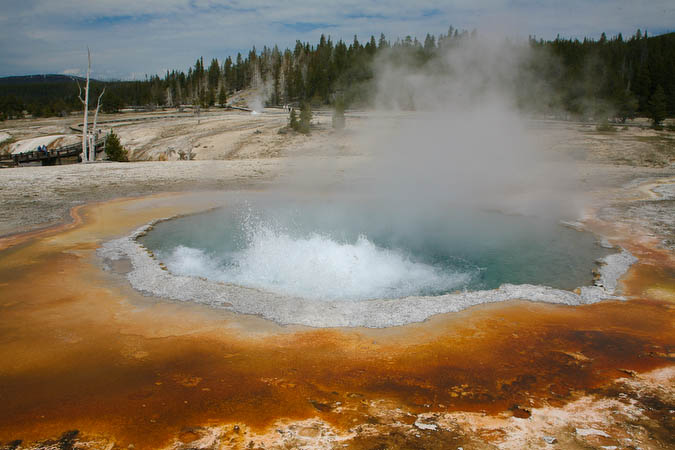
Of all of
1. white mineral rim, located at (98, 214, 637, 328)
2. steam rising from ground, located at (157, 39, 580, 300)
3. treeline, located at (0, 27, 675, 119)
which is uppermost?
treeline, located at (0, 27, 675, 119)

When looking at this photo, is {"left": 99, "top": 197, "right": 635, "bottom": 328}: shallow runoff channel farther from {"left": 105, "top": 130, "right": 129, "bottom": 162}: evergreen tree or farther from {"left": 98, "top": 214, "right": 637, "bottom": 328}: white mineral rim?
{"left": 105, "top": 130, "right": 129, "bottom": 162}: evergreen tree

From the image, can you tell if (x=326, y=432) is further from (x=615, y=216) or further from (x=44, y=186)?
(x=44, y=186)

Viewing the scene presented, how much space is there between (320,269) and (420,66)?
1777 centimetres

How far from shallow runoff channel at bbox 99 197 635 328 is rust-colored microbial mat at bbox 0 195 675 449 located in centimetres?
30

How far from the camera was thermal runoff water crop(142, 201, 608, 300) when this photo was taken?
540cm

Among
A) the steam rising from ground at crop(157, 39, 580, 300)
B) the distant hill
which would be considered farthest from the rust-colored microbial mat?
the distant hill

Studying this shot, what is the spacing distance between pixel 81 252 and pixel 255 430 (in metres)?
4.66

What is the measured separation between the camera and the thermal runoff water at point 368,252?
540 cm

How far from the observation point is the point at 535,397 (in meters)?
3.05

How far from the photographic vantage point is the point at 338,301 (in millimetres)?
4699

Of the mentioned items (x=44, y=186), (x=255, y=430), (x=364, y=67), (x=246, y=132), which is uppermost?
(x=364, y=67)

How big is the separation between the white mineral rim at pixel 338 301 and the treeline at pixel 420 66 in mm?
12800

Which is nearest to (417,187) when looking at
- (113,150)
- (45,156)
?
(113,150)

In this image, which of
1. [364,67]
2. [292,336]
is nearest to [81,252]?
[292,336]
